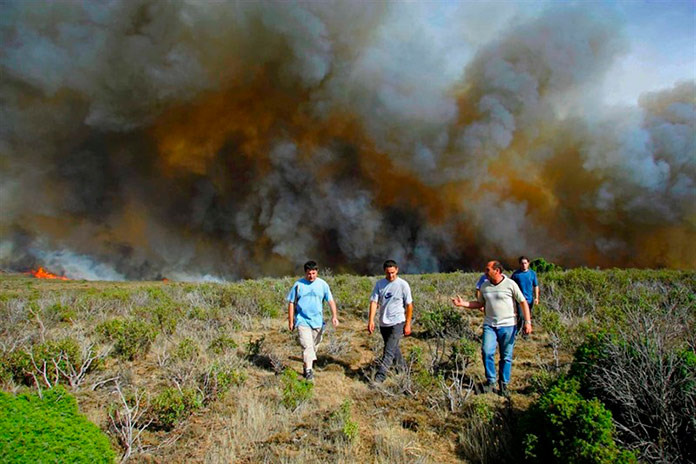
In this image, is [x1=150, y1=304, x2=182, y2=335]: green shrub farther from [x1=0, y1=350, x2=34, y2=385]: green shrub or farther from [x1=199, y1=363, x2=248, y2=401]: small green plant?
[x1=199, y1=363, x2=248, y2=401]: small green plant

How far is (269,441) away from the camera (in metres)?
4.26

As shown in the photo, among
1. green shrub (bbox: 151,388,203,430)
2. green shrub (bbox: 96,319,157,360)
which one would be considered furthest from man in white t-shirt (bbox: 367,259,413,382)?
green shrub (bbox: 96,319,157,360)

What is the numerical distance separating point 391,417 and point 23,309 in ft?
39.6

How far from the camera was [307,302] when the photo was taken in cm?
649

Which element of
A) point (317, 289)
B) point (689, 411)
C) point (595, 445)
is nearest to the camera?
point (595, 445)

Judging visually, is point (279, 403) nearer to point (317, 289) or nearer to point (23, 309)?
point (317, 289)

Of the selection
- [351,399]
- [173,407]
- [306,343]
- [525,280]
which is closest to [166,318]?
[306,343]

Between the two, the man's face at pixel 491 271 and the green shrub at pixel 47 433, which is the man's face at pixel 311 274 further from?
the green shrub at pixel 47 433

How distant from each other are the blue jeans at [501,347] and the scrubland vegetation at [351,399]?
13.0 inches

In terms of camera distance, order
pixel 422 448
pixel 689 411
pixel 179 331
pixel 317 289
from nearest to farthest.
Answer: pixel 689 411 → pixel 422 448 → pixel 317 289 → pixel 179 331

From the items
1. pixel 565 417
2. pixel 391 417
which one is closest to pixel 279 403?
pixel 391 417

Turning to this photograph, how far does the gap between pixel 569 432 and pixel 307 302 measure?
4219 millimetres

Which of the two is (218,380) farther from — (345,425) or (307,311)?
(345,425)

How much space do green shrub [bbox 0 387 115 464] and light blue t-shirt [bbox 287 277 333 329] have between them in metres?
3.55
